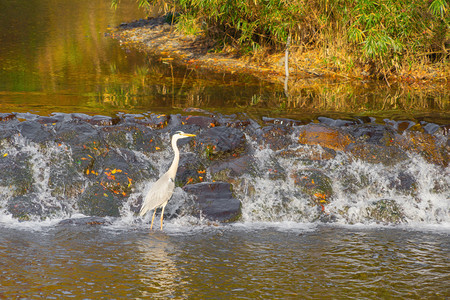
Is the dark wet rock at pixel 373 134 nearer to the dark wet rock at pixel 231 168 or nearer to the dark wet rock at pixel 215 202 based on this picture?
the dark wet rock at pixel 231 168

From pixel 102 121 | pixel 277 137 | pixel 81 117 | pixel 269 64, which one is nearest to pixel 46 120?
pixel 81 117

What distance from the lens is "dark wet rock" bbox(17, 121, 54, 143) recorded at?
7391 mm

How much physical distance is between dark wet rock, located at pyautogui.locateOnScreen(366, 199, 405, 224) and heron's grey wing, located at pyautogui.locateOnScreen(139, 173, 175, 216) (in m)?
2.56

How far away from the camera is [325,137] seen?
313 inches

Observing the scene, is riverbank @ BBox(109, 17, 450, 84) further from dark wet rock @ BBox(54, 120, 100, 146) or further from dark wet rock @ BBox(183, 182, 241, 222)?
dark wet rock @ BBox(183, 182, 241, 222)

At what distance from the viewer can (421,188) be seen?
733 cm

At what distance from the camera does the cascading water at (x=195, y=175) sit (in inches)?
263

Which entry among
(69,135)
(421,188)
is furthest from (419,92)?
(69,135)

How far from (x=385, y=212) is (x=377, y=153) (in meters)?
1.32

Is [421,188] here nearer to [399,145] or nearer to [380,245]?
[399,145]

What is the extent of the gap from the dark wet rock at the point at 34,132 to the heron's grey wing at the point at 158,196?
2114 mm

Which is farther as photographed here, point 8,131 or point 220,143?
point 220,143

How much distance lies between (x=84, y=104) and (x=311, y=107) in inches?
156

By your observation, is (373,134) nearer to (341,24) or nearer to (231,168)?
(231,168)
